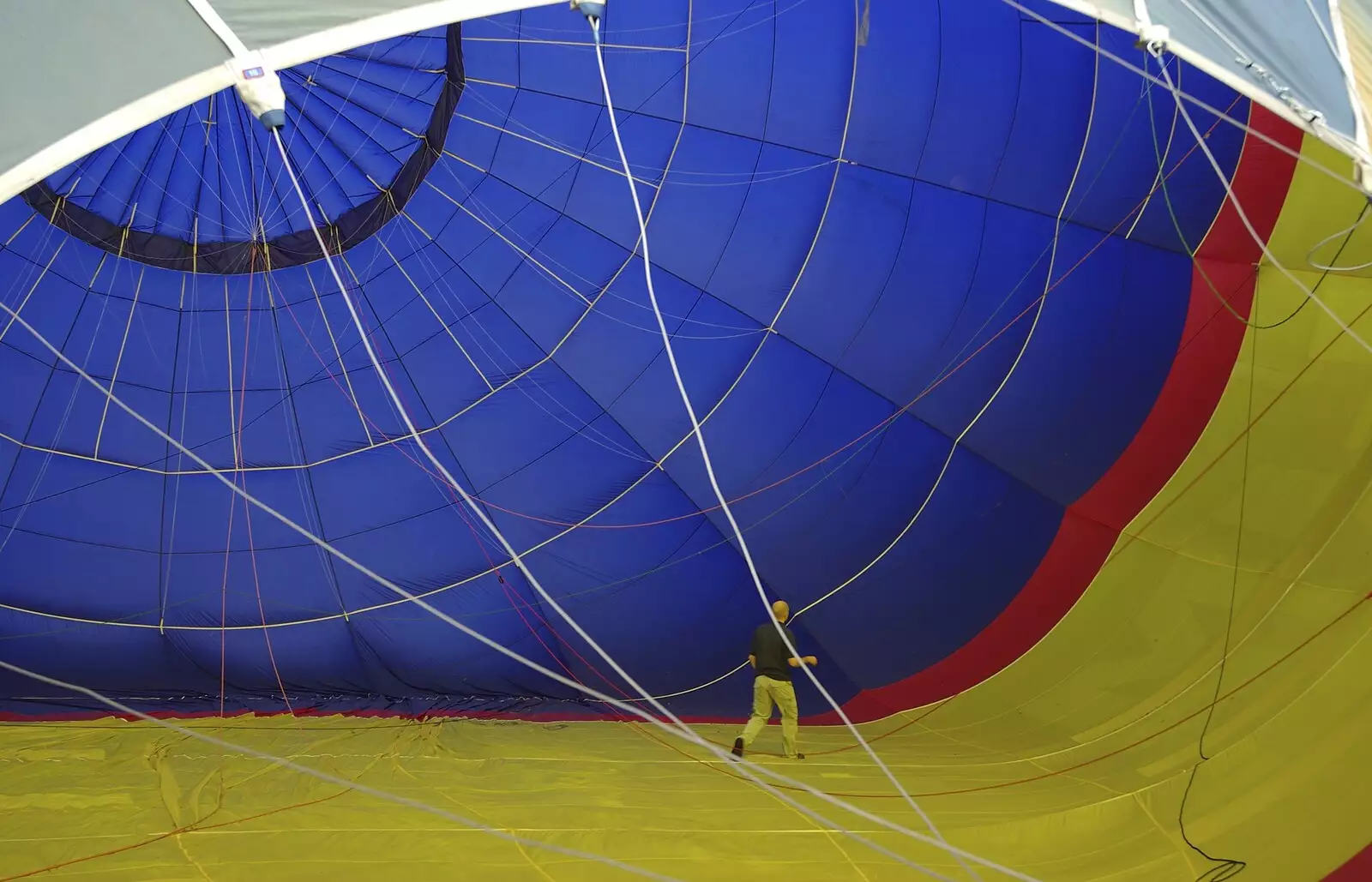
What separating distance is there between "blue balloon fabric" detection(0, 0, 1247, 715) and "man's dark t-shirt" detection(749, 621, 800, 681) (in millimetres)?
862

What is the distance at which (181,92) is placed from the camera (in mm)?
2699

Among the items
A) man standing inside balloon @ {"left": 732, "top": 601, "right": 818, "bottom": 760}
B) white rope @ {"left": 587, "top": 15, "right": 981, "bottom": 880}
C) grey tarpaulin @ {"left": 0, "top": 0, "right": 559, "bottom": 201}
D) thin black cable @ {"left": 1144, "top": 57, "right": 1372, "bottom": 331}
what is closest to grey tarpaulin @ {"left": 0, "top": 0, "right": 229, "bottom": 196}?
grey tarpaulin @ {"left": 0, "top": 0, "right": 559, "bottom": 201}

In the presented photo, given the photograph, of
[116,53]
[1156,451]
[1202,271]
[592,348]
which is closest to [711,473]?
[116,53]

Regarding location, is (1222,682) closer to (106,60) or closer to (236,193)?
(106,60)

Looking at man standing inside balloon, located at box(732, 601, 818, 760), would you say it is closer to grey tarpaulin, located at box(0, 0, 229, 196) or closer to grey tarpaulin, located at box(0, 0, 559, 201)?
grey tarpaulin, located at box(0, 0, 559, 201)

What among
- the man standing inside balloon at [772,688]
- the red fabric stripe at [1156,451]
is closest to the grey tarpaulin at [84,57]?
the man standing inside balloon at [772,688]

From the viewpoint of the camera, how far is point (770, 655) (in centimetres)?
508

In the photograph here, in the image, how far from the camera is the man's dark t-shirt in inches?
199

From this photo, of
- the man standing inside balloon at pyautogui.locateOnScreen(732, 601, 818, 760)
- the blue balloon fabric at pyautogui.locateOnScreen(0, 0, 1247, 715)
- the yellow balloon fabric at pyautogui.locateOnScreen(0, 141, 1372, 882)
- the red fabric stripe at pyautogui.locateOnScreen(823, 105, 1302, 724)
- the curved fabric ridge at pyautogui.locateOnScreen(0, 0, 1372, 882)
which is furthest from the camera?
the blue balloon fabric at pyautogui.locateOnScreen(0, 0, 1247, 715)

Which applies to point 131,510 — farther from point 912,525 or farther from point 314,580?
point 912,525

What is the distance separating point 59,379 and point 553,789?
3.38 meters

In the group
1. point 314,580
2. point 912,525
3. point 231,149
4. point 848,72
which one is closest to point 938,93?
point 848,72

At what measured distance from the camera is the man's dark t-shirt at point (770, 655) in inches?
199

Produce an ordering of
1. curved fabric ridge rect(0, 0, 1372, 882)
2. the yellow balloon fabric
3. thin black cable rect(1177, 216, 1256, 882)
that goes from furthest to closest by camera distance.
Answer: curved fabric ridge rect(0, 0, 1372, 882)
the yellow balloon fabric
thin black cable rect(1177, 216, 1256, 882)
